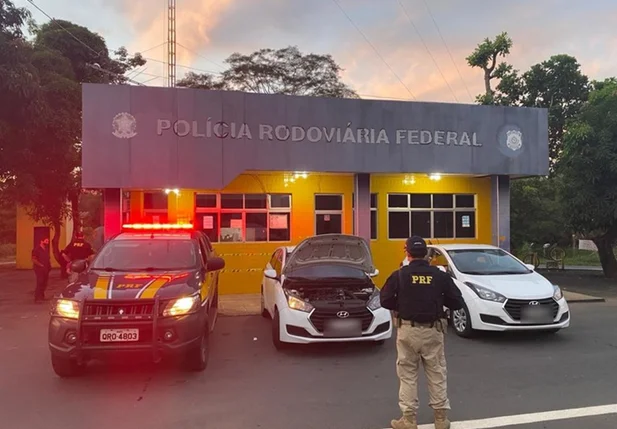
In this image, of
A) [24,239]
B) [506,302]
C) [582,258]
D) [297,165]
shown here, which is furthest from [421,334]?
[582,258]

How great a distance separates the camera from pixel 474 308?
27.0ft

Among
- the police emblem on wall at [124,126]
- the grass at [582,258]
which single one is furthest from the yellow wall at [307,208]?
the grass at [582,258]

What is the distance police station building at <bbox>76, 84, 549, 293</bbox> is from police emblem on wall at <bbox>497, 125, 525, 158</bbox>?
28 millimetres

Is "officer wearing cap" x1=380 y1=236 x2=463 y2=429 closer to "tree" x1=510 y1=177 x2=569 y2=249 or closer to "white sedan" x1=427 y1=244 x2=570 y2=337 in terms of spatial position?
"white sedan" x1=427 y1=244 x2=570 y2=337

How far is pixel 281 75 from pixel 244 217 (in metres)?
25.5

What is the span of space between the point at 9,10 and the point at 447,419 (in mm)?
16088

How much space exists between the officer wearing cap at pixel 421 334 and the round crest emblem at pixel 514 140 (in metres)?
10.8

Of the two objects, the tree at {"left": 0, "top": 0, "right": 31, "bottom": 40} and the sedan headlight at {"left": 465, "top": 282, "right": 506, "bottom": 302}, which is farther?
the tree at {"left": 0, "top": 0, "right": 31, "bottom": 40}

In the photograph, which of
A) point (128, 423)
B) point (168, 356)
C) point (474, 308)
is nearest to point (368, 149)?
point (474, 308)

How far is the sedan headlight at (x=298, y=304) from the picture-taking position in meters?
7.27

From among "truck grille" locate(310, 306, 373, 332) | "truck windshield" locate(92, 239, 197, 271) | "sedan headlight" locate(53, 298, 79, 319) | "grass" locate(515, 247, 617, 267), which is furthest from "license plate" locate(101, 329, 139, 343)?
"grass" locate(515, 247, 617, 267)

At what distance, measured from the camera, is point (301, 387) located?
19.7 ft

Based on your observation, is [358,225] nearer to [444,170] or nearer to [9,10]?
[444,170]

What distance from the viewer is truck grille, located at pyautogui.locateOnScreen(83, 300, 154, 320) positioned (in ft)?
19.4
